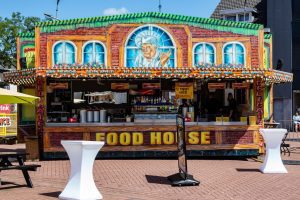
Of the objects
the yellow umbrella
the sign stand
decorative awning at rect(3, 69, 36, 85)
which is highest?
decorative awning at rect(3, 69, 36, 85)

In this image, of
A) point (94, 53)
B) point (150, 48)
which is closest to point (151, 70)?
point (150, 48)

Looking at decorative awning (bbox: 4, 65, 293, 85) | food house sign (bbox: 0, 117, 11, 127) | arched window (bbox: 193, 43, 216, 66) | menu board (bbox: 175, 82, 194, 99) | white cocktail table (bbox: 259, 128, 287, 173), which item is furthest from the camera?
food house sign (bbox: 0, 117, 11, 127)

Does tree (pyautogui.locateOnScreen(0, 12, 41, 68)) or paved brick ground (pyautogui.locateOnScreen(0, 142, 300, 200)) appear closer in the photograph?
paved brick ground (pyautogui.locateOnScreen(0, 142, 300, 200))

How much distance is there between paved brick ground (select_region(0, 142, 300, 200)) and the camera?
900 cm

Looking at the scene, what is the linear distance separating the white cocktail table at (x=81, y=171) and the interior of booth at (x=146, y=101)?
624 centimetres

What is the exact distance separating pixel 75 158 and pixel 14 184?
7.54 feet

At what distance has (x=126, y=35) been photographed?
1499cm

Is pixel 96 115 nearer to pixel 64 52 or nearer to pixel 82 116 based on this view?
pixel 82 116

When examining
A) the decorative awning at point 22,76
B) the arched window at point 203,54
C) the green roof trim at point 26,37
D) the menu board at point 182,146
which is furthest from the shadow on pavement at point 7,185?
the arched window at point 203,54

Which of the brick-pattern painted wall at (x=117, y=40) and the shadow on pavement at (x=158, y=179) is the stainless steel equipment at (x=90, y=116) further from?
the shadow on pavement at (x=158, y=179)

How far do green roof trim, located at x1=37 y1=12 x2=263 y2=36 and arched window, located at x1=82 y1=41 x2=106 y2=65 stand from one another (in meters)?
0.59

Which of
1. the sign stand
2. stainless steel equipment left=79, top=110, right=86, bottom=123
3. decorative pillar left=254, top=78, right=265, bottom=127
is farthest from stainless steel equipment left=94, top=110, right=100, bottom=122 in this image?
decorative pillar left=254, top=78, right=265, bottom=127

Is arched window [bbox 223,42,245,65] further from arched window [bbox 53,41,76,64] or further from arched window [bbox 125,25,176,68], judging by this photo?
arched window [bbox 53,41,76,64]

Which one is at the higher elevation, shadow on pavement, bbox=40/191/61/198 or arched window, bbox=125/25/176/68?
arched window, bbox=125/25/176/68
